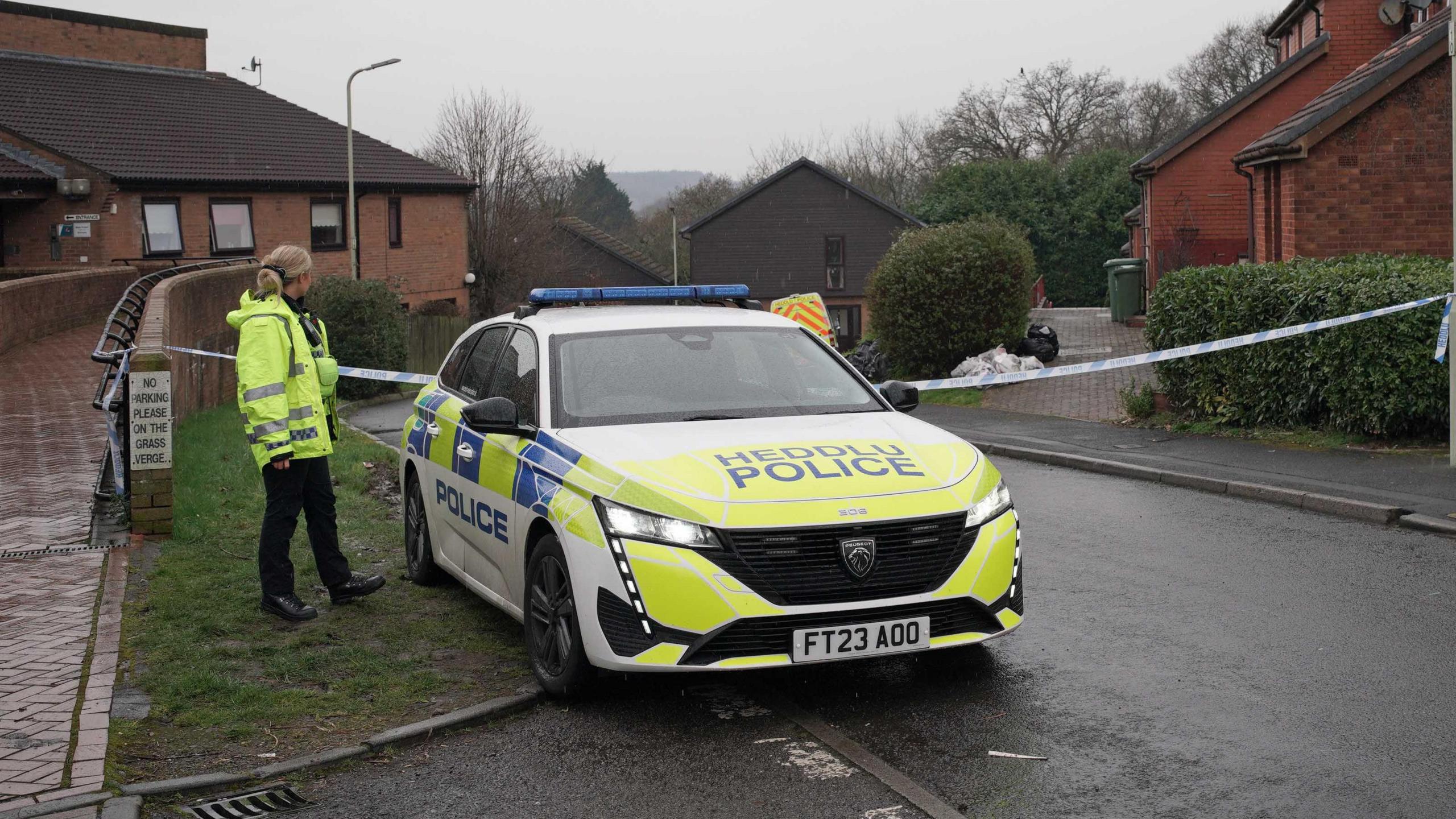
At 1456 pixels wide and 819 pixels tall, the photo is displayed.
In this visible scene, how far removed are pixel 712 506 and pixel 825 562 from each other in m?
0.48

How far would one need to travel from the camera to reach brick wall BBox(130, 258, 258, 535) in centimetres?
909

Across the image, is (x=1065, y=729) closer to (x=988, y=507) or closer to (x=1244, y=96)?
(x=988, y=507)

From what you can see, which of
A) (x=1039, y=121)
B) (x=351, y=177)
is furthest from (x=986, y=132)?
(x=351, y=177)

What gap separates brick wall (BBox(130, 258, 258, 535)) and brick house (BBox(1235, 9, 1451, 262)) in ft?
42.9

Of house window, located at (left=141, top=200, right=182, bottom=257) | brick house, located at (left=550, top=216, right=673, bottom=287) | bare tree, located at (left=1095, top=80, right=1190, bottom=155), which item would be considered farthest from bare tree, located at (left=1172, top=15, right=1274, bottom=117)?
house window, located at (left=141, top=200, right=182, bottom=257)

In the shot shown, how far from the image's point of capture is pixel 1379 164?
695 inches

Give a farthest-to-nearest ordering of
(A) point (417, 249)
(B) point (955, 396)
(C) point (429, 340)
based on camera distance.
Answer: (A) point (417, 249)
(C) point (429, 340)
(B) point (955, 396)

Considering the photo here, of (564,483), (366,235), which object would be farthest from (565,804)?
(366,235)

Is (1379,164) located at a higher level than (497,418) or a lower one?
higher

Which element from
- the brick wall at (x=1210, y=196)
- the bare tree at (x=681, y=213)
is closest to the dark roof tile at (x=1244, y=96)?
the brick wall at (x=1210, y=196)

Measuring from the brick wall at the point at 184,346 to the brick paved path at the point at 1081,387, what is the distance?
31.6ft

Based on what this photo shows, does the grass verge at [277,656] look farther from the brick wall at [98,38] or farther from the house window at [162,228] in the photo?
the brick wall at [98,38]

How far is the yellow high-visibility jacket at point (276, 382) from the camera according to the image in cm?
710

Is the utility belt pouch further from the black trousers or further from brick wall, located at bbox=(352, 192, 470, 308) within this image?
brick wall, located at bbox=(352, 192, 470, 308)
